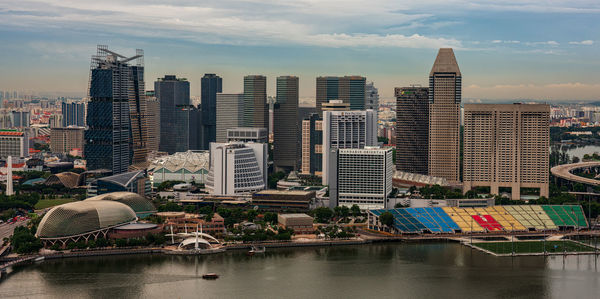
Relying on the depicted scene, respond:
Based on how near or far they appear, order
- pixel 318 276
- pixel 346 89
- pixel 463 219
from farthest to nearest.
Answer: pixel 346 89 → pixel 463 219 → pixel 318 276

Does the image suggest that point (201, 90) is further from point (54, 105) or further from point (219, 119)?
point (54, 105)

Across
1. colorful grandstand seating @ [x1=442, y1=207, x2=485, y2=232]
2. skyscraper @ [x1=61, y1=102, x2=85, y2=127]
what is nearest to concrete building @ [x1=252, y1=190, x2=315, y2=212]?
colorful grandstand seating @ [x1=442, y1=207, x2=485, y2=232]

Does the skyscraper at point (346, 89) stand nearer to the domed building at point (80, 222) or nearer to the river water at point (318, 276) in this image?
the domed building at point (80, 222)

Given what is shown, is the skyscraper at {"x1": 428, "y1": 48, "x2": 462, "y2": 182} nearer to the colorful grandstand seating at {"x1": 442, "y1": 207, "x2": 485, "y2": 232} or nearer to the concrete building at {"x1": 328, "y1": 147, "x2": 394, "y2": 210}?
the concrete building at {"x1": 328, "y1": 147, "x2": 394, "y2": 210}

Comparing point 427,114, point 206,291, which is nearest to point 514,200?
point 427,114

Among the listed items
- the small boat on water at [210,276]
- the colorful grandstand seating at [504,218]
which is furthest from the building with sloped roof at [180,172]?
the small boat on water at [210,276]

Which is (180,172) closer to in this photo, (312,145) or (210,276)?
(312,145)

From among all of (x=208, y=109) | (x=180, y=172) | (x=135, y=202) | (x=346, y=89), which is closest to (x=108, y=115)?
(x=180, y=172)

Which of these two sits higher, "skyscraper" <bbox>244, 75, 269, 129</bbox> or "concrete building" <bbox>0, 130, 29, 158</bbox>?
"skyscraper" <bbox>244, 75, 269, 129</bbox>
